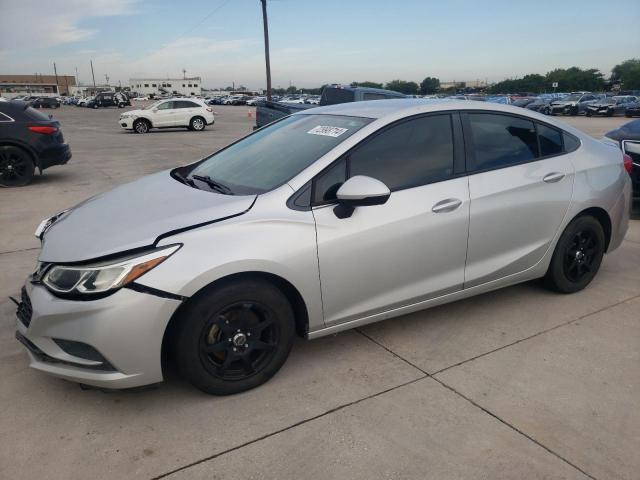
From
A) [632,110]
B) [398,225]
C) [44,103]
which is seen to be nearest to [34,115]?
[398,225]

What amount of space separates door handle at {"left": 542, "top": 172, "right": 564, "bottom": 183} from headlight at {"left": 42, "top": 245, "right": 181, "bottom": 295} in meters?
2.71

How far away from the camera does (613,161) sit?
423cm

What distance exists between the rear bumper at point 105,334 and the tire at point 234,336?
138 mm

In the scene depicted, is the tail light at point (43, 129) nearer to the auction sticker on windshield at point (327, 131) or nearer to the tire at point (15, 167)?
the tire at point (15, 167)

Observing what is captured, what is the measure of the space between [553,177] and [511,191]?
476mm

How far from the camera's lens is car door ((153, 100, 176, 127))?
23.0 m

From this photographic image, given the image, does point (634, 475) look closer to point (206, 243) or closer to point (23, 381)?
point (206, 243)

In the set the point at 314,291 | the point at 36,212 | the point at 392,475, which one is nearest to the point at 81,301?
the point at 314,291

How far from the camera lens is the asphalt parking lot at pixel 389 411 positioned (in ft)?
7.74

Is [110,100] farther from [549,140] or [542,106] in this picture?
[549,140]

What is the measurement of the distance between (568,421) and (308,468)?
1376 mm

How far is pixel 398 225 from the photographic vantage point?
10.2 feet

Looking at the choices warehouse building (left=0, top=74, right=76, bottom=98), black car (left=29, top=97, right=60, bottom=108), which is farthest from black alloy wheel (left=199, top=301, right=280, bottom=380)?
warehouse building (left=0, top=74, right=76, bottom=98)

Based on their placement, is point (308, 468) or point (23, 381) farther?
point (23, 381)
